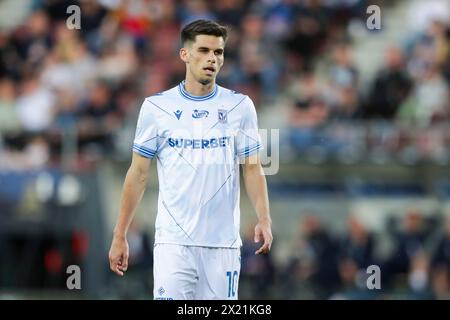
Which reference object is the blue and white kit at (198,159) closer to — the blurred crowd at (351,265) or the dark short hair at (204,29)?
the dark short hair at (204,29)

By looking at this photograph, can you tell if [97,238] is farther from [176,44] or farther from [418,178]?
[418,178]

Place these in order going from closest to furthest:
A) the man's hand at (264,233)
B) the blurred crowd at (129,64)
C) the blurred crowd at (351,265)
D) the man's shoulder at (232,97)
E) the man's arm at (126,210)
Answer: the man's hand at (264,233), the man's arm at (126,210), the man's shoulder at (232,97), the blurred crowd at (351,265), the blurred crowd at (129,64)

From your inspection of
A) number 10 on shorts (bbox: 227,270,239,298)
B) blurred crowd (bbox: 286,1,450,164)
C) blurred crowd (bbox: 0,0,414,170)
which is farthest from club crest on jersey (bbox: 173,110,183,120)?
blurred crowd (bbox: 286,1,450,164)

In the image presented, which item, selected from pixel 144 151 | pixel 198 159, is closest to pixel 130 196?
pixel 144 151

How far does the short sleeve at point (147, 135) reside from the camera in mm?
9148

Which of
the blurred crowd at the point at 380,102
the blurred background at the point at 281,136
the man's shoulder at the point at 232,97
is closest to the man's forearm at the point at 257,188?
the man's shoulder at the point at 232,97

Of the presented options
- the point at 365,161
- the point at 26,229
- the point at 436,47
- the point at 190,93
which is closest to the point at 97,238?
the point at 26,229

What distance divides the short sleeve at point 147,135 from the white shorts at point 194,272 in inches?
28.7

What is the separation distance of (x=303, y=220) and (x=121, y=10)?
19.5ft

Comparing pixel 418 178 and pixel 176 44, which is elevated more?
pixel 176 44

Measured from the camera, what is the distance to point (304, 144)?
20219 millimetres

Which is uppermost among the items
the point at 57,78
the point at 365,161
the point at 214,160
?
the point at 57,78

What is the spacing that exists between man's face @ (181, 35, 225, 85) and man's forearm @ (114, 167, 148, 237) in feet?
2.92

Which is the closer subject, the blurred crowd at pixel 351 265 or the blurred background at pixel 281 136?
the blurred crowd at pixel 351 265
